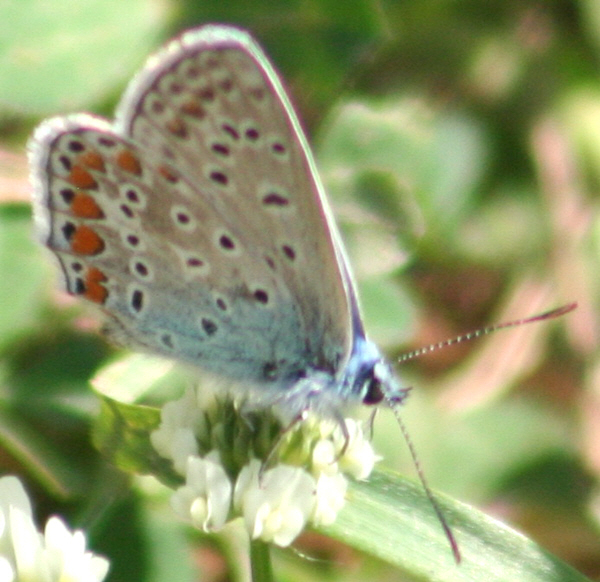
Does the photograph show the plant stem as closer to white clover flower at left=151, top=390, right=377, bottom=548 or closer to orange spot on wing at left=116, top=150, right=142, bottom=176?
white clover flower at left=151, top=390, right=377, bottom=548

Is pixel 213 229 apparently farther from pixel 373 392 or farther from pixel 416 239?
pixel 416 239

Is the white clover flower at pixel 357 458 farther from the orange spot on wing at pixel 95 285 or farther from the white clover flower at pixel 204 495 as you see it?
the orange spot on wing at pixel 95 285

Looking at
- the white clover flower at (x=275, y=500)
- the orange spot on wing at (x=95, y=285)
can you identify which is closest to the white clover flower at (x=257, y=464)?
the white clover flower at (x=275, y=500)

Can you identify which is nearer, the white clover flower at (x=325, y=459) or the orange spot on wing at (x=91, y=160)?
the white clover flower at (x=325, y=459)

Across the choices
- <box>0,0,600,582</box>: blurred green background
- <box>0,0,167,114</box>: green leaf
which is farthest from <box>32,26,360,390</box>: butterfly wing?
<box>0,0,167,114</box>: green leaf

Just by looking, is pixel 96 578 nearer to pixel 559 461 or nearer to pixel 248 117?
pixel 248 117
